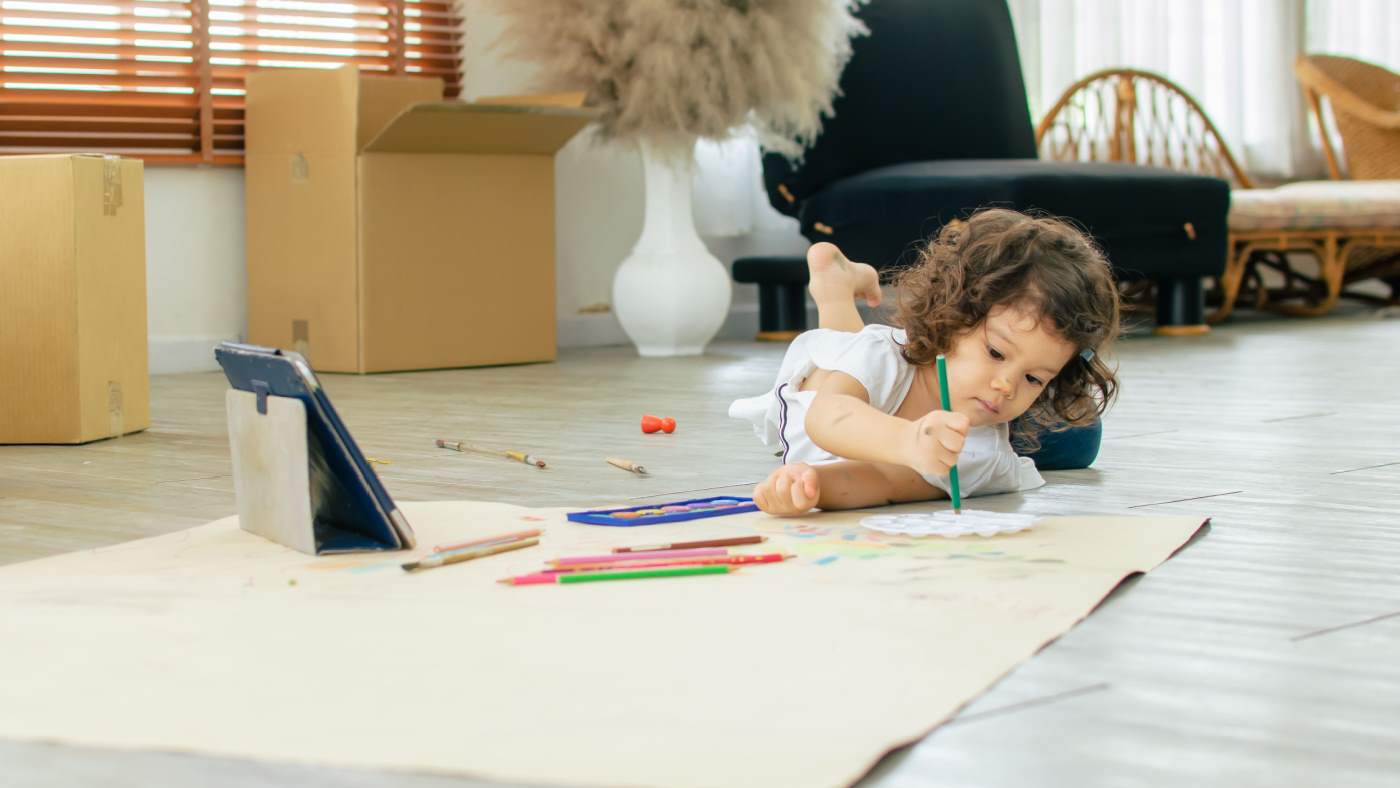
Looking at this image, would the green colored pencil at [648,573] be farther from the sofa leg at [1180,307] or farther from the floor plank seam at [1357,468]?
the sofa leg at [1180,307]


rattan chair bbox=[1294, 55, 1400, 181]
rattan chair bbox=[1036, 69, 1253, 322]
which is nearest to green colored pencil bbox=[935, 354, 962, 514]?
rattan chair bbox=[1036, 69, 1253, 322]

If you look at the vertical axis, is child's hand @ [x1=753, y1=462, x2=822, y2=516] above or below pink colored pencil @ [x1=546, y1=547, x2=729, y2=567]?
above

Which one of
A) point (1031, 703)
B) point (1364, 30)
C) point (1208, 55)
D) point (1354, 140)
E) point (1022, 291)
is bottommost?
point (1031, 703)

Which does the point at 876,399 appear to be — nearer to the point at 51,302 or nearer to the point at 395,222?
the point at 51,302

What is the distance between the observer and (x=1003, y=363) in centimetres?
146

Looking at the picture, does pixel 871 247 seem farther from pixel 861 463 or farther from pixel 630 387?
pixel 861 463

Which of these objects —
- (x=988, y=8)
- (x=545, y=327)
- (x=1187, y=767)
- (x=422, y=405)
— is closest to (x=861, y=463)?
(x=1187, y=767)

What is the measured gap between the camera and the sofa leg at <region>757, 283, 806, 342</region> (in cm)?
394

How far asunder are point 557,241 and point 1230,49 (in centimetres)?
253

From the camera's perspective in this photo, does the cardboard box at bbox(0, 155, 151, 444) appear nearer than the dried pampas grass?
Yes

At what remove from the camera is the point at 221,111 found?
3.27 m

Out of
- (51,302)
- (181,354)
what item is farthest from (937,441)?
(181,354)

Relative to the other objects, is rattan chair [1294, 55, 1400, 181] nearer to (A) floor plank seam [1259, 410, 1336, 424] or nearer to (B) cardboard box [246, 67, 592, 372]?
(B) cardboard box [246, 67, 592, 372]

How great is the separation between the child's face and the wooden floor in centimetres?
11
